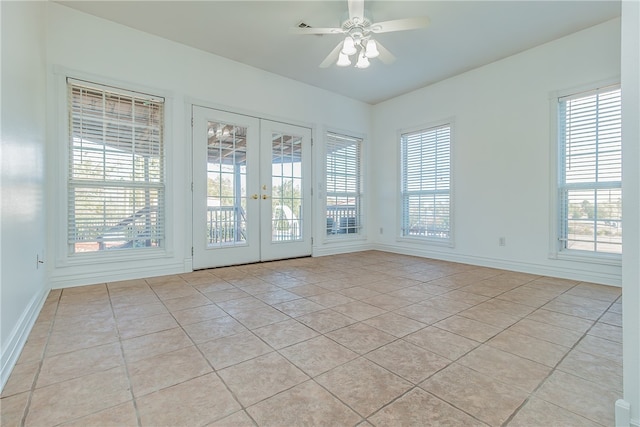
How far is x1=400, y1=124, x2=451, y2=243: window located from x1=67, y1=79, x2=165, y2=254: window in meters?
3.67

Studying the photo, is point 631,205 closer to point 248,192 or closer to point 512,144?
point 512,144

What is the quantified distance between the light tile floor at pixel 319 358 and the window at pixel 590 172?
649 millimetres

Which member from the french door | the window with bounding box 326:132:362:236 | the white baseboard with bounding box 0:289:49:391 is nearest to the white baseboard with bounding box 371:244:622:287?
the window with bounding box 326:132:362:236

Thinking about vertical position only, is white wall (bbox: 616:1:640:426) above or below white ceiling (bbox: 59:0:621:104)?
below

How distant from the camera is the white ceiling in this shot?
284 centimetres

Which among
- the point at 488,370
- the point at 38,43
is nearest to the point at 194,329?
the point at 488,370

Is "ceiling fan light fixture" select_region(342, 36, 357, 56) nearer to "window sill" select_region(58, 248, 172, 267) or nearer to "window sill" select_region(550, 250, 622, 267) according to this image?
"window sill" select_region(58, 248, 172, 267)

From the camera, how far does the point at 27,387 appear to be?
52.0 inches

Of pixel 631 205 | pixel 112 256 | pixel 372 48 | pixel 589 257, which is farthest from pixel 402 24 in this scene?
pixel 112 256

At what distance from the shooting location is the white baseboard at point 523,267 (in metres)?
3.11

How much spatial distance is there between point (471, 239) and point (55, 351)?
174 inches

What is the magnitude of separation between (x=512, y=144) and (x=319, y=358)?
3.66 m

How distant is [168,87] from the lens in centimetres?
345

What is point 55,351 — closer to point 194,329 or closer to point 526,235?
point 194,329
